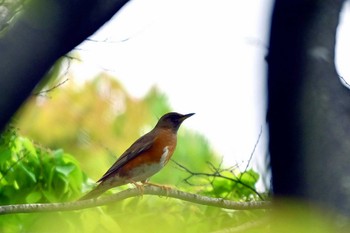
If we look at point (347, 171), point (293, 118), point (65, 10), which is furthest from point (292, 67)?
point (65, 10)

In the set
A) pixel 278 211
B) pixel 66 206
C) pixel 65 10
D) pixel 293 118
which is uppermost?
pixel 65 10

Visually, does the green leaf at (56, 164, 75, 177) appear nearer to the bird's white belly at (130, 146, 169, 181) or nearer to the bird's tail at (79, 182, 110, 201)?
the bird's tail at (79, 182, 110, 201)

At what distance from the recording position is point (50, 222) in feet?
16.0

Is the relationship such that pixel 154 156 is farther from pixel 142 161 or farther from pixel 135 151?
pixel 135 151

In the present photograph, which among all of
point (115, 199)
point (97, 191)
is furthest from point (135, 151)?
point (115, 199)

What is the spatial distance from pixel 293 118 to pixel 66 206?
2605mm

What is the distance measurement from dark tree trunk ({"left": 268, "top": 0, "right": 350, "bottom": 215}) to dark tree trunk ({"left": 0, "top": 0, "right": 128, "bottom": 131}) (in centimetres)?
36

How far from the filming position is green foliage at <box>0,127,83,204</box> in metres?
5.16

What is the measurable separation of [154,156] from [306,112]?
4.33 m

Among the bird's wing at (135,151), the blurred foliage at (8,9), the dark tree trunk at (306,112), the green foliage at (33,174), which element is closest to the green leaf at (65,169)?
the green foliage at (33,174)

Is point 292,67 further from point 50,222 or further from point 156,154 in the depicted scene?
point 156,154

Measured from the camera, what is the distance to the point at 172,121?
21.1 ft

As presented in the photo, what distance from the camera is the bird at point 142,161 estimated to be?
5.68 m

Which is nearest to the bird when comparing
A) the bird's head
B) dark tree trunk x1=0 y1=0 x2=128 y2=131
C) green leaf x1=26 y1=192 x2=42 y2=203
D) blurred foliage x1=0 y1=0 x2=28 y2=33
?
the bird's head
